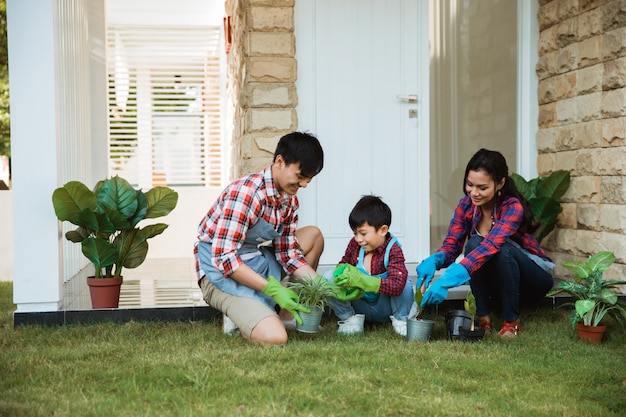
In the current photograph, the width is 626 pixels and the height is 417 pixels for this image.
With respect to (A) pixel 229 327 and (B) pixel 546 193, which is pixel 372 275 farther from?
(B) pixel 546 193

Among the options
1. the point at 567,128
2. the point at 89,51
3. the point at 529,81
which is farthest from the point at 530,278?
the point at 89,51

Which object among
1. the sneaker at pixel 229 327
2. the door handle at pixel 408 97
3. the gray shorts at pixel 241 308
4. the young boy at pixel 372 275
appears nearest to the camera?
the gray shorts at pixel 241 308

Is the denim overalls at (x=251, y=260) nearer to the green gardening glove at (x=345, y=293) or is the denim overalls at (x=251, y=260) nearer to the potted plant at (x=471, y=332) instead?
the green gardening glove at (x=345, y=293)

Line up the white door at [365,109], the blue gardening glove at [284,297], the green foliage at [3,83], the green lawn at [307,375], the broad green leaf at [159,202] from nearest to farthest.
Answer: the green lawn at [307,375] → the blue gardening glove at [284,297] → the broad green leaf at [159,202] → the white door at [365,109] → the green foliage at [3,83]

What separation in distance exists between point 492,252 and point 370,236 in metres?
0.55

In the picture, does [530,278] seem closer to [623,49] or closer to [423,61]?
[623,49]

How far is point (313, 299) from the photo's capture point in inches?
122

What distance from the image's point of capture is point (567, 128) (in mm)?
4340

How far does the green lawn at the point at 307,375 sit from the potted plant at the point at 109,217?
0.44 metres

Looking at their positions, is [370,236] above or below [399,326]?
above

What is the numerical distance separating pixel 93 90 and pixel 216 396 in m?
4.32

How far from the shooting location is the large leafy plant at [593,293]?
3.12 meters

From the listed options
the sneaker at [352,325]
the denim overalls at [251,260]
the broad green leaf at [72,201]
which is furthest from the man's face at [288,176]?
the broad green leaf at [72,201]

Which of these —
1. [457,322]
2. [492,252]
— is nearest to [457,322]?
[457,322]
